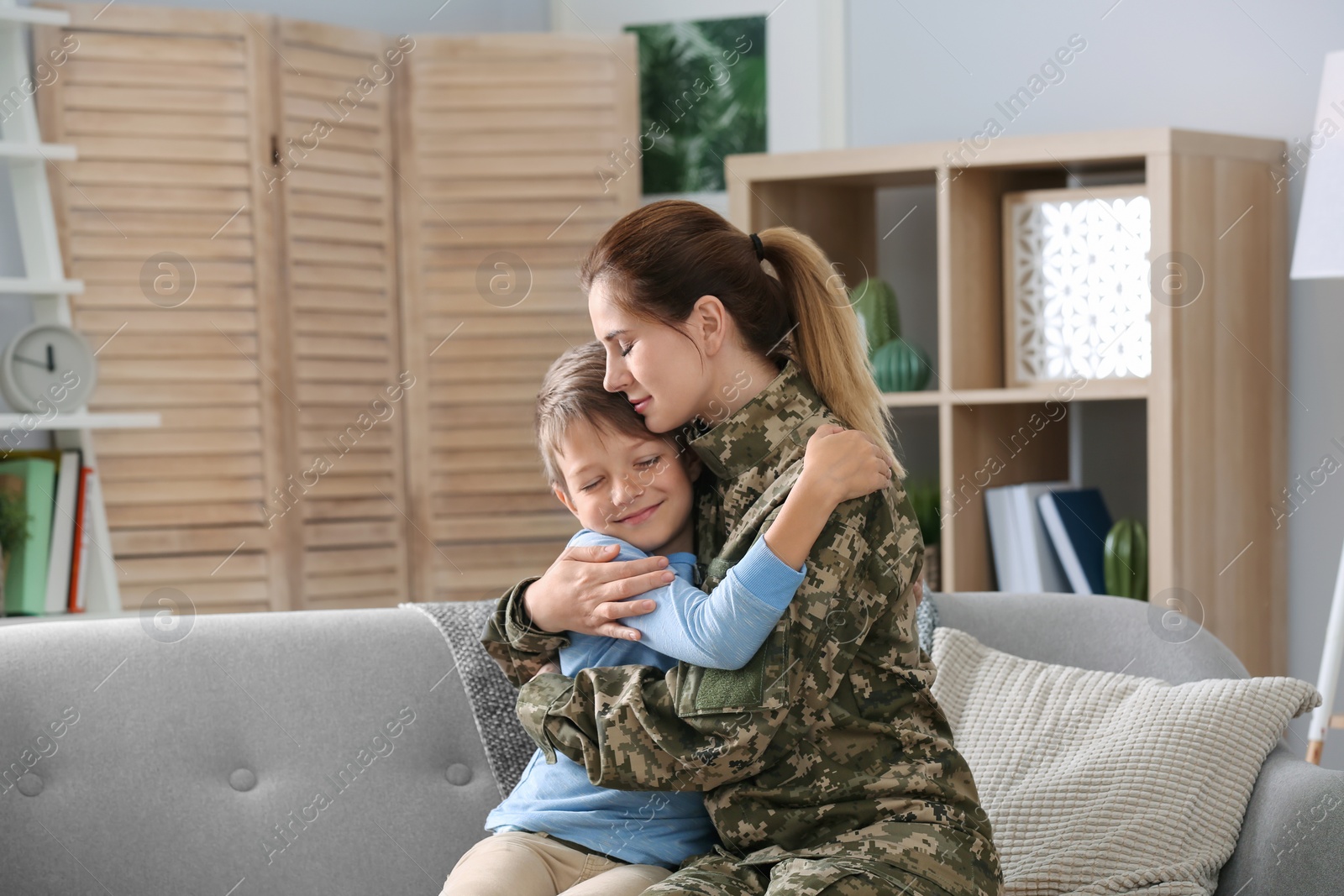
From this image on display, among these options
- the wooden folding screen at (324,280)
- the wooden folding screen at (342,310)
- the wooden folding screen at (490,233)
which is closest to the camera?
the wooden folding screen at (324,280)

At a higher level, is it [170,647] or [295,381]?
[295,381]

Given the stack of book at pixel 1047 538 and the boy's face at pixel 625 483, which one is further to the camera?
the stack of book at pixel 1047 538

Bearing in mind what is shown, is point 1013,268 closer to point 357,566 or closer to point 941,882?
point 357,566

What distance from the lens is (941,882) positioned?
1256 mm

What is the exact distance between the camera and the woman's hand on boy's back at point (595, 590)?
4.28 feet

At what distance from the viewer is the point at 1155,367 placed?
8.27ft

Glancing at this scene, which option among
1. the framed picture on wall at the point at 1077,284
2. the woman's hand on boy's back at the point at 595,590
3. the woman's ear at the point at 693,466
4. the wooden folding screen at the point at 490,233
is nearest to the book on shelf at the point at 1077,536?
the framed picture on wall at the point at 1077,284

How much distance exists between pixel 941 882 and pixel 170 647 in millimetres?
1053

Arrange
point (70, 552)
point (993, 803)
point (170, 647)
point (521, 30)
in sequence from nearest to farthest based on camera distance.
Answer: point (993, 803) → point (170, 647) → point (70, 552) → point (521, 30)

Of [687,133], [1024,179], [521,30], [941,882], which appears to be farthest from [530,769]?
[521,30]

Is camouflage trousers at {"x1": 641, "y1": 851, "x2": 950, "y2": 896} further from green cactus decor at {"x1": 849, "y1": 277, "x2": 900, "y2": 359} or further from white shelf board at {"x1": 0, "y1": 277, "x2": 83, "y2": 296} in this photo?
white shelf board at {"x1": 0, "y1": 277, "x2": 83, "y2": 296}

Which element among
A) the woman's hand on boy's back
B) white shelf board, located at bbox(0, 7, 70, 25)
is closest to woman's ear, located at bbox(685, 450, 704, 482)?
the woman's hand on boy's back

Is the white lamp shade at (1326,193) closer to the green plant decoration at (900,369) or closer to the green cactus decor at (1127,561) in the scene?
the green cactus decor at (1127,561)

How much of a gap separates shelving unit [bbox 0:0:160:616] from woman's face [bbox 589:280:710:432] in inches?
64.7
